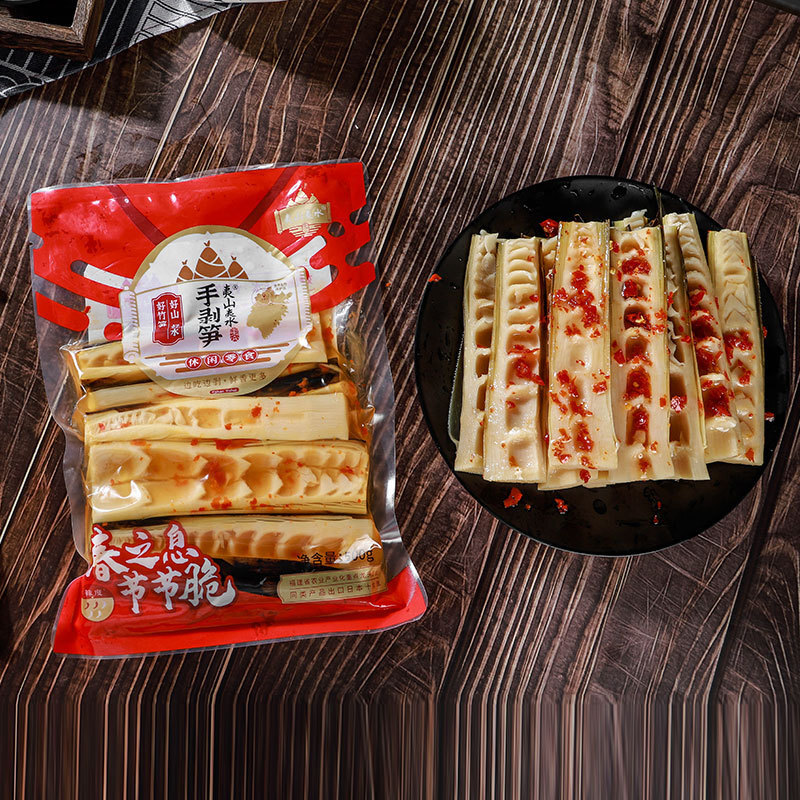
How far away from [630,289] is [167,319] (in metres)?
1.31

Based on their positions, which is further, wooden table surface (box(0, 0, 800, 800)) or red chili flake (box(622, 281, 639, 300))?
wooden table surface (box(0, 0, 800, 800))

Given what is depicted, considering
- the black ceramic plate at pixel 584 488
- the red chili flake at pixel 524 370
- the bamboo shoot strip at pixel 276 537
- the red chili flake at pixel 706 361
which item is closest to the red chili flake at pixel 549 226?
the black ceramic plate at pixel 584 488

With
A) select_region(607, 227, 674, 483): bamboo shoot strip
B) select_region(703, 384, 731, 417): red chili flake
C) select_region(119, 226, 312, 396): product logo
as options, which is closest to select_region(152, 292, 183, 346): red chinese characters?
select_region(119, 226, 312, 396): product logo

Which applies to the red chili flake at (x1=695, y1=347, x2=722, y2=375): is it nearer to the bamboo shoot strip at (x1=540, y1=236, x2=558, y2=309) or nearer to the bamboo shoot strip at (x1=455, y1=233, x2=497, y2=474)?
the bamboo shoot strip at (x1=540, y1=236, x2=558, y2=309)

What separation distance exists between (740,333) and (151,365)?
1673 mm

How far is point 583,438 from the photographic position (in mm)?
1717

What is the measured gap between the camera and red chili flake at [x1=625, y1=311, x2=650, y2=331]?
1.74 metres

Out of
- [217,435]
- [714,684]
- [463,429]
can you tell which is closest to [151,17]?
[217,435]

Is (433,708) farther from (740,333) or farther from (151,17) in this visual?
(151,17)

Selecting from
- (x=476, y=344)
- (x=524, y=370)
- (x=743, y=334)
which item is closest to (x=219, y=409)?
(x=476, y=344)

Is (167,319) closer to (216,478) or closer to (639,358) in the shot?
(216,478)

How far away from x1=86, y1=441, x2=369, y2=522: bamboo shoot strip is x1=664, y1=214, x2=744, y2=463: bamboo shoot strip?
3.25 ft

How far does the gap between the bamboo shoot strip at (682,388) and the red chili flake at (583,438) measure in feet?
0.79

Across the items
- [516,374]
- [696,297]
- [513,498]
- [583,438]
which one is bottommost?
[513,498]
